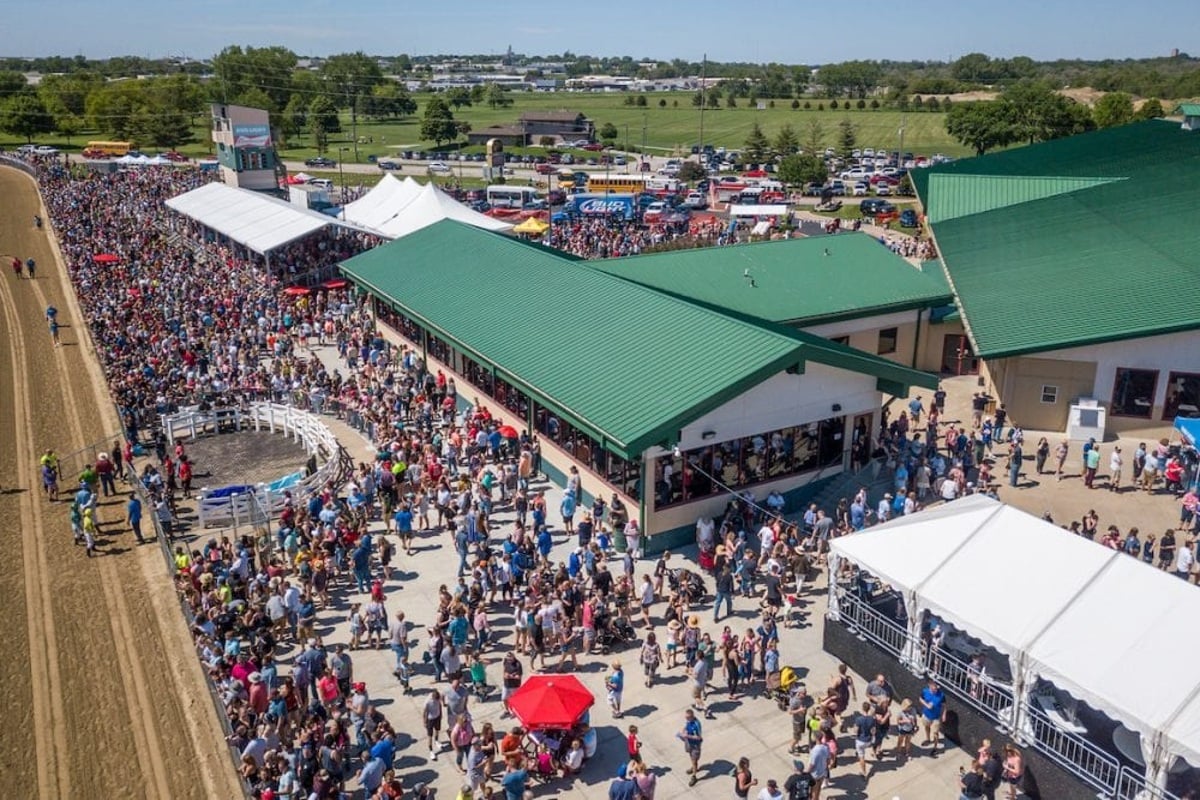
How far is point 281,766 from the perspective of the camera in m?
13.2

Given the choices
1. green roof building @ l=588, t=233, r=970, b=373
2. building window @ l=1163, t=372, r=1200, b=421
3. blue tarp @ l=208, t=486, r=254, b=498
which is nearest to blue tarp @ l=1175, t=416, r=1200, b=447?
building window @ l=1163, t=372, r=1200, b=421

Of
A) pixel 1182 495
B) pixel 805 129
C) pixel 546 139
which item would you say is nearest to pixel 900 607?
pixel 1182 495

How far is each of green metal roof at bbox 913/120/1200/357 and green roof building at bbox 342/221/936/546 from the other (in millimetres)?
7575

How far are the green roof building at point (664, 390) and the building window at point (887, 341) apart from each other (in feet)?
31.9

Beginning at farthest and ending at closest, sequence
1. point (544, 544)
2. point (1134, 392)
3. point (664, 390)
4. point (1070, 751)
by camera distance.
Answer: point (1134, 392), point (664, 390), point (544, 544), point (1070, 751)

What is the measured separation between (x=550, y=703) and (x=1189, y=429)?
18.6 metres

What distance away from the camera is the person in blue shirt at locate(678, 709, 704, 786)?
45.7 ft

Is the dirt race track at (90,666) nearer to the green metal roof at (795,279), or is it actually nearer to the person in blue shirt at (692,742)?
the person in blue shirt at (692,742)

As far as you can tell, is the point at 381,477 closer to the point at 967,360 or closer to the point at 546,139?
the point at 967,360

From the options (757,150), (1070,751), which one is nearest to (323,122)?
(757,150)

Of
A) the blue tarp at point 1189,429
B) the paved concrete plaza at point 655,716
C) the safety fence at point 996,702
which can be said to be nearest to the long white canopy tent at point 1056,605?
the safety fence at point 996,702

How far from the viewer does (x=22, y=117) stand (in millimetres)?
123125

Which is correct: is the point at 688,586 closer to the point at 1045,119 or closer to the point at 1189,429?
the point at 1189,429

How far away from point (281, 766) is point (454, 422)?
16202 millimetres
